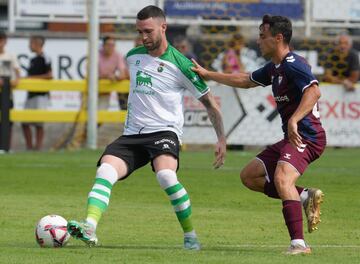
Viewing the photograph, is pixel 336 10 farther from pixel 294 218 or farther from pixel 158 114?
pixel 294 218

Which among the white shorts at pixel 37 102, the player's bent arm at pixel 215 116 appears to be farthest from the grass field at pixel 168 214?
the white shorts at pixel 37 102

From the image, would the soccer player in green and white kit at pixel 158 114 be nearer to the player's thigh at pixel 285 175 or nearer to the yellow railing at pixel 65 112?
the player's thigh at pixel 285 175

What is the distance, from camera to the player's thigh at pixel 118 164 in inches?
388

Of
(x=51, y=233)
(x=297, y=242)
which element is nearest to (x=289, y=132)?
(x=297, y=242)

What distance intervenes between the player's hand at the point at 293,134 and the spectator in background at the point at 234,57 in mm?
12866

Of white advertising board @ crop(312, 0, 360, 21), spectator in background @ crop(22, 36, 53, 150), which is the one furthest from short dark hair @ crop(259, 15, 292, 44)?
white advertising board @ crop(312, 0, 360, 21)

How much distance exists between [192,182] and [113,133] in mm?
7048

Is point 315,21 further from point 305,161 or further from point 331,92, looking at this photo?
point 305,161

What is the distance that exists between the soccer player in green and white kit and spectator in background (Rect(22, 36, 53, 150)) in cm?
1185

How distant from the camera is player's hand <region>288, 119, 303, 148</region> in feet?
30.9

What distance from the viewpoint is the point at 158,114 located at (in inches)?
396

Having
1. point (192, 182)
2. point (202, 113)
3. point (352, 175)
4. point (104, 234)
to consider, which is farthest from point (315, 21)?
point (104, 234)

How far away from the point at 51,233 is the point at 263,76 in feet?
7.25

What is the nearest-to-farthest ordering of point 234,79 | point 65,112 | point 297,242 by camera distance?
1. point 297,242
2. point 234,79
3. point 65,112
